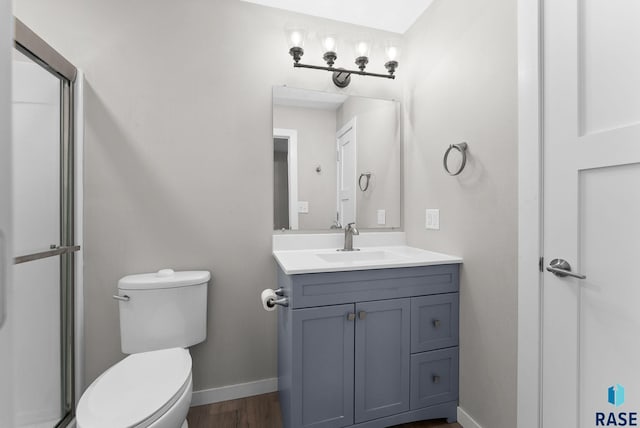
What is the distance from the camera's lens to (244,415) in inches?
63.1

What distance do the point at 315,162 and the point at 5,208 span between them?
1587 mm

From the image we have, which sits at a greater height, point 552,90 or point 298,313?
point 552,90

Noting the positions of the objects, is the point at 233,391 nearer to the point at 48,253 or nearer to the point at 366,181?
the point at 48,253

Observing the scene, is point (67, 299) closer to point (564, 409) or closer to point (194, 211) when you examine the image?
point (194, 211)

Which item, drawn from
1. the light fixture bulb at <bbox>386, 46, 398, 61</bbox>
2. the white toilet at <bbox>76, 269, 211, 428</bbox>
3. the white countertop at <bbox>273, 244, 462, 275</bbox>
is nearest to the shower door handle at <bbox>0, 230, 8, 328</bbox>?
the white toilet at <bbox>76, 269, 211, 428</bbox>

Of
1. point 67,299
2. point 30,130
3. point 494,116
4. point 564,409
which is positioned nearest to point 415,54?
point 494,116

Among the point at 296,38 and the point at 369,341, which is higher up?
the point at 296,38

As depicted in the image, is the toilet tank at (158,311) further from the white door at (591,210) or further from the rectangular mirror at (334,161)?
the white door at (591,210)

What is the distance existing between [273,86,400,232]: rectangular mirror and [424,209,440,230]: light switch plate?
28cm

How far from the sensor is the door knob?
3.32 feet

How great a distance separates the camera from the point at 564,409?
1.05 meters

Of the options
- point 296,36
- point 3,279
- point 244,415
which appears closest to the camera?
point 3,279

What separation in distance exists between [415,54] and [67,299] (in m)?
2.51

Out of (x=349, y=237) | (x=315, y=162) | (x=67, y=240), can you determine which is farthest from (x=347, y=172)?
(x=67, y=240)
